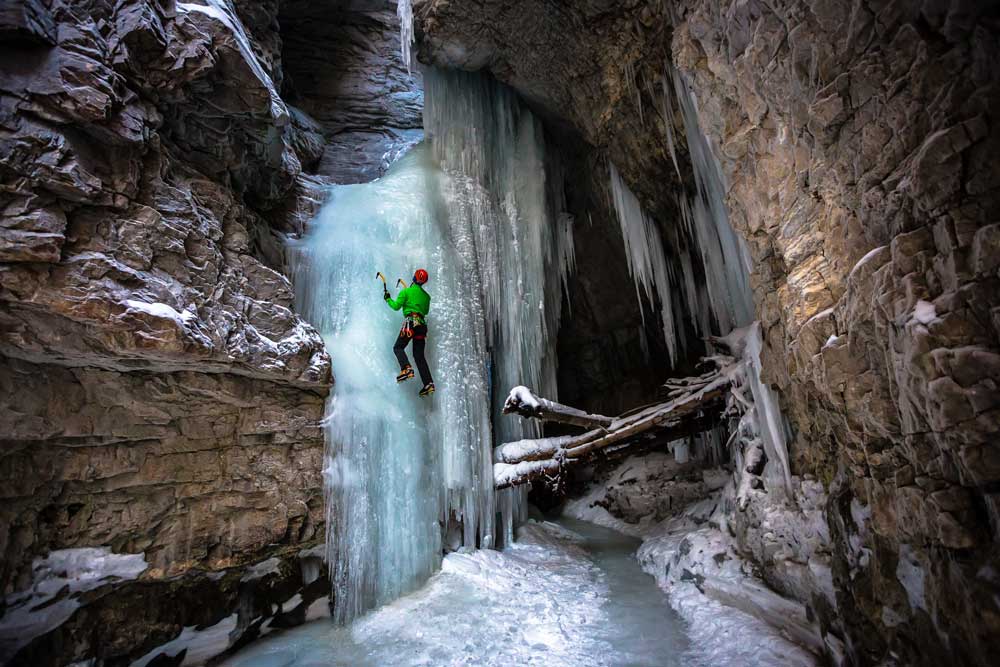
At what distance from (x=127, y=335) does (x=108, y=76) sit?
2039 millimetres

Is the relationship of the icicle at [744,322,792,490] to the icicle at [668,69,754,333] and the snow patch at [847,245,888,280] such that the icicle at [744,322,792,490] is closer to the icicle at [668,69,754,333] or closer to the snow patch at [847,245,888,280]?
the icicle at [668,69,754,333]

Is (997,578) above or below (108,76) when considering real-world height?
below

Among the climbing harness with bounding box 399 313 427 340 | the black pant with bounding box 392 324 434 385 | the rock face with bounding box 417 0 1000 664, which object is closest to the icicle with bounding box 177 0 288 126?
the climbing harness with bounding box 399 313 427 340

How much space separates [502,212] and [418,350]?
3293 millimetres

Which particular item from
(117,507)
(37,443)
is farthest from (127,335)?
(117,507)

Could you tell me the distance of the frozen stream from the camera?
357 cm

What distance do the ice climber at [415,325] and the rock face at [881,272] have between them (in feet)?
11.9

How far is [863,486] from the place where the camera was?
2438mm

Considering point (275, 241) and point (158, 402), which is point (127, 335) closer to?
point (158, 402)

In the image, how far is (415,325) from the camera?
18.9ft

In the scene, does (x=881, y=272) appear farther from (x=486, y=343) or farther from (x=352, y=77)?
(x=352, y=77)

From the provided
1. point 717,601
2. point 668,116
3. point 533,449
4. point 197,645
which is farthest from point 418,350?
point 668,116

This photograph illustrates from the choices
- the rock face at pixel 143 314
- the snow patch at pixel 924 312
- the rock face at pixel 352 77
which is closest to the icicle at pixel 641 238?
the rock face at pixel 143 314

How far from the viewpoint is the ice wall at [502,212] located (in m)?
7.46
